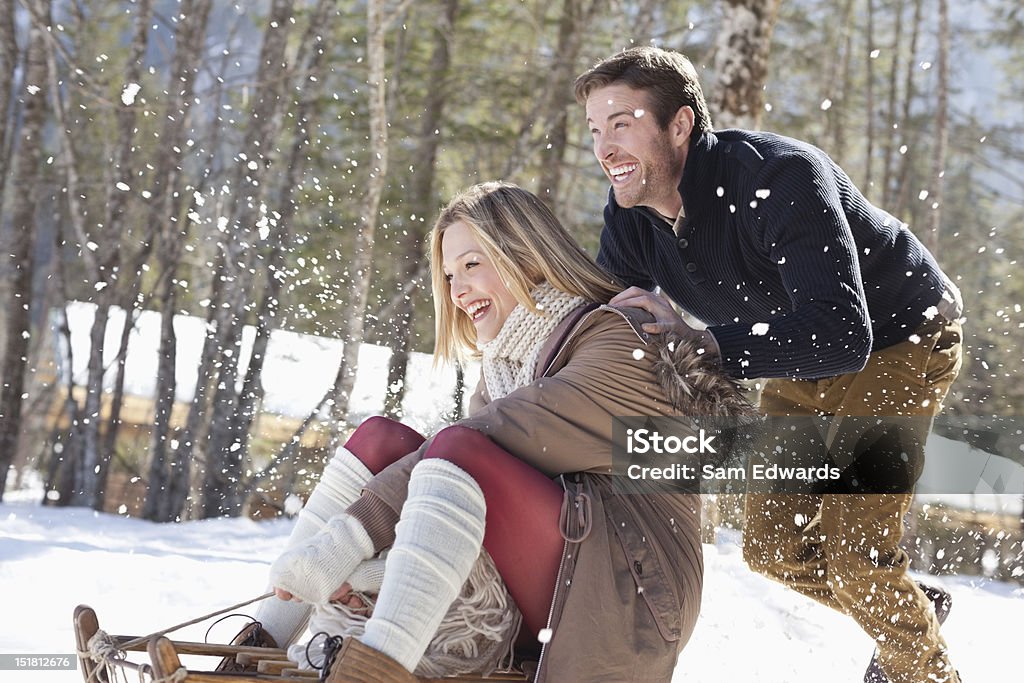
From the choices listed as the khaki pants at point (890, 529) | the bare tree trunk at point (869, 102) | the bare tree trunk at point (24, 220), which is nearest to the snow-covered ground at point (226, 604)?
the khaki pants at point (890, 529)

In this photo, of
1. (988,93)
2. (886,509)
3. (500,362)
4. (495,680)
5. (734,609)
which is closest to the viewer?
(495,680)

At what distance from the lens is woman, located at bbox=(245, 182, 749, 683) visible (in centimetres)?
141

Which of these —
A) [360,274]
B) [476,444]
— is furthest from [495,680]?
[360,274]

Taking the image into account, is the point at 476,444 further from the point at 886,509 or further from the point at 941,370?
the point at 941,370

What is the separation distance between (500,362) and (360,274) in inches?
185

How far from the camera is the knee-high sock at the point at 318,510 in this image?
1.74 metres

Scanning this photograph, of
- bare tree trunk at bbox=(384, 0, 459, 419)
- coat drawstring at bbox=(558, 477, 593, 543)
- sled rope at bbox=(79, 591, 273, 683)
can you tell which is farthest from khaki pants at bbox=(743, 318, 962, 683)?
bare tree trunk at bbox=(384, 0, 459, 419)

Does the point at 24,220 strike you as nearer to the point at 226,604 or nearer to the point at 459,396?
the point at 459,396

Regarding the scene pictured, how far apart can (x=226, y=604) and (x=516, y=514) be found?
224cm

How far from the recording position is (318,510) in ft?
5.71

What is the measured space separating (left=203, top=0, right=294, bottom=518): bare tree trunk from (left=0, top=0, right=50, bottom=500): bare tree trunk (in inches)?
59.8

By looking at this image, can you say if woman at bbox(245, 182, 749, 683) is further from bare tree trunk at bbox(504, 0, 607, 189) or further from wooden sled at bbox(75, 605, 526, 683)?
bare tree trunk at bbox(504, 0, 607, 189)

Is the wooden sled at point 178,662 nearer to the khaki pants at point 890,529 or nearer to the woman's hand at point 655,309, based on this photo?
the woman's hand at point 655,309

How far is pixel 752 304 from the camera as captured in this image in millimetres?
2330
